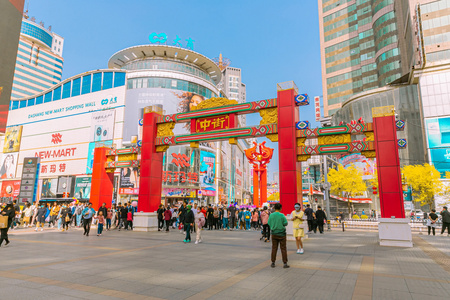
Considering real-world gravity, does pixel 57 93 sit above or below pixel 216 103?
above

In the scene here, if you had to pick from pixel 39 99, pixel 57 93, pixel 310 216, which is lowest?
pixel 310 216

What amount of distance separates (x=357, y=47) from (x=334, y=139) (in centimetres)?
5511

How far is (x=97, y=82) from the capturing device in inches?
1967

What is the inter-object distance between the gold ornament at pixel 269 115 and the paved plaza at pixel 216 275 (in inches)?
317

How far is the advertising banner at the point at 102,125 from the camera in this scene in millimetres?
46312

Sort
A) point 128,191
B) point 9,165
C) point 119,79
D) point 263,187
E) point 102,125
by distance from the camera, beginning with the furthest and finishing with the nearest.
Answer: point 9,165 < point 119,79 < point 102,125 < point 128,191 < point 263,187

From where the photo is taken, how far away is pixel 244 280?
5922 millimetres

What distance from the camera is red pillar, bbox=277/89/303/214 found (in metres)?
14.4

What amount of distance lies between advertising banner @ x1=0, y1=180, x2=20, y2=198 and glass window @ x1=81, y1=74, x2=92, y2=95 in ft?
79.1

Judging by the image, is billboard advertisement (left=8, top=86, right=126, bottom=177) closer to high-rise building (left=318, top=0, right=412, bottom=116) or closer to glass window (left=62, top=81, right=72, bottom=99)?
glass window (left=62, top=81, right=72, bottom=99)

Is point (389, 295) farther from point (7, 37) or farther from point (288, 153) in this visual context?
point (7, 37)

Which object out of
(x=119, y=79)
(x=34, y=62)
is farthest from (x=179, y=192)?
(x=34, y=62)

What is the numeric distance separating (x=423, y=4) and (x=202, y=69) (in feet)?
121

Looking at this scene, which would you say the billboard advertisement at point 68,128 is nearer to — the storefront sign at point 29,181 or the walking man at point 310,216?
the storefront sign at point 29,181
